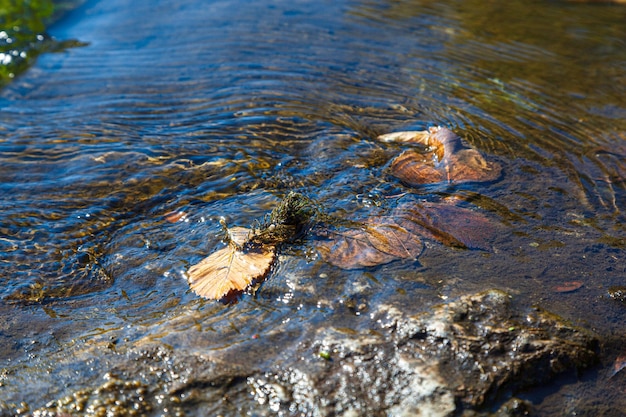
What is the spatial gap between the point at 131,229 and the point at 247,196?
27.2 inches

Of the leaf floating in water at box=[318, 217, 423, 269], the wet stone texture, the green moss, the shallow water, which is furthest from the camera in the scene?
the green moss

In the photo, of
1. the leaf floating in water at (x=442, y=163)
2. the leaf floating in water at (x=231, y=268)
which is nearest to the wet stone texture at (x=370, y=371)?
the leaf floating in water at (x=231, y=268)

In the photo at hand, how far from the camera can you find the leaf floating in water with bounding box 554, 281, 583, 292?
8.98ft

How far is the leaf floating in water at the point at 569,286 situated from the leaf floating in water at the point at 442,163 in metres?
1.08

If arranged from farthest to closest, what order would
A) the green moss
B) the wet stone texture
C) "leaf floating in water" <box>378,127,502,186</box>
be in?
"leaf floating in water" <box>378,127,502,186</box> < the green moss < the wet stone texture

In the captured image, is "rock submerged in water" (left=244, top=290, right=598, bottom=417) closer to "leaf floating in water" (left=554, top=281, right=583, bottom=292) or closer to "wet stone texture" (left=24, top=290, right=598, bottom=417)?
"wet stone texture" (left=24, top=290, right=598, bottom=417)

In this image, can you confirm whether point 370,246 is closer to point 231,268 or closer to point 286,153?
point 231,268

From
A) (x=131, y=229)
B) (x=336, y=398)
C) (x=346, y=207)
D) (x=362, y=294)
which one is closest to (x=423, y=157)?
(x=346, y=207)

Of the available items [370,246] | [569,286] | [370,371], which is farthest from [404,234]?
[370,371]

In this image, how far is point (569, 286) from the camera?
2.76m

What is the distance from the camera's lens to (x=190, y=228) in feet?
11.0

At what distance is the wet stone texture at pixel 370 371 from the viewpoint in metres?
2.18

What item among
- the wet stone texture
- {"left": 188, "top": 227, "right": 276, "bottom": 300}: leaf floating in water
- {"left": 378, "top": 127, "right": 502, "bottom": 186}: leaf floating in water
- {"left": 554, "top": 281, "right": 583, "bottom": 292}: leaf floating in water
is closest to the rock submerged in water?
the wet stone texture

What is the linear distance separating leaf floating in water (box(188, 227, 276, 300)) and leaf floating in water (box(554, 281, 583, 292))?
132cm
